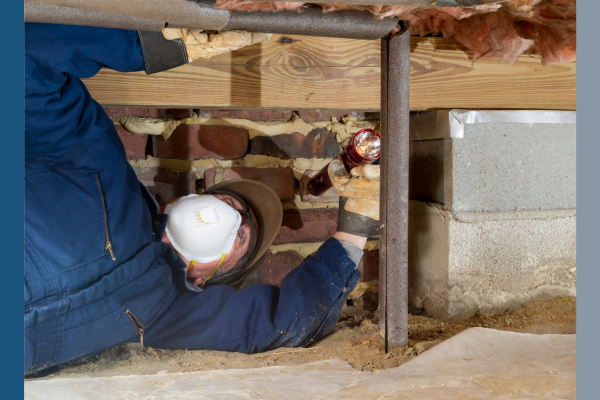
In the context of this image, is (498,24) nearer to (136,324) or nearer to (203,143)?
(203,143)

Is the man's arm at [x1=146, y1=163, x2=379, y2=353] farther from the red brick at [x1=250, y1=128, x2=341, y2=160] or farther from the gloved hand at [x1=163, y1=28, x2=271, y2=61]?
the gloved hand at [x1=163, y1=28, x2=271, y2=61]

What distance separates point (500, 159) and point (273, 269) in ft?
2.29

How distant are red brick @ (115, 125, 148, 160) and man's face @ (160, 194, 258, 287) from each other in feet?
0.51

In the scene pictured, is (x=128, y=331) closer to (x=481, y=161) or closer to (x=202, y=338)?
(x=202, y=338)

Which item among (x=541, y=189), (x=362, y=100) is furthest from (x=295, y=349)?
(x=541, y=189)

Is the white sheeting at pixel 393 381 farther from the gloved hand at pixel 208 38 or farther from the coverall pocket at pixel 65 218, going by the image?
the gloved hand at pixel 208 38

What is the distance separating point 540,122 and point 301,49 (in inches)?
26.4

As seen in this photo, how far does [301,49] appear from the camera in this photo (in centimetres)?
106

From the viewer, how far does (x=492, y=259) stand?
3.83 feet

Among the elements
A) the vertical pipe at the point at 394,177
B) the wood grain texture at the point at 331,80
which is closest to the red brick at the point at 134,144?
the wood grain texture at the point at 331,80

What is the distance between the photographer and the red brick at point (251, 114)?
1163mm

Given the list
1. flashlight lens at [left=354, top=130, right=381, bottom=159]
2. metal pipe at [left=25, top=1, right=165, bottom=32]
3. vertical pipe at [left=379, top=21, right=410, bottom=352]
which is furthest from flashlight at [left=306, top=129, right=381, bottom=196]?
metal pipe at [left=25, top=1, right=165, bottom=32]

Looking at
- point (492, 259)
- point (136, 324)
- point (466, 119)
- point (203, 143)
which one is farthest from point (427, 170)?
point (136, 324)

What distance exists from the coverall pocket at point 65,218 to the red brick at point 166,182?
0.26 meters
